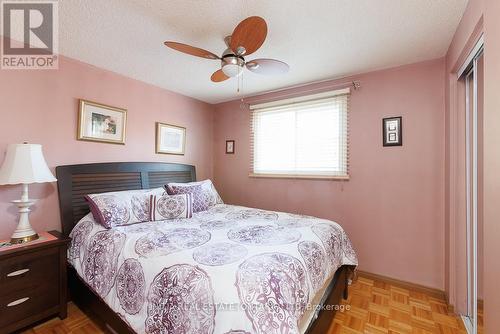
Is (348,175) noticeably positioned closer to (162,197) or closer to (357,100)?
(357,100)

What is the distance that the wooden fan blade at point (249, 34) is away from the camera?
52.5 inches

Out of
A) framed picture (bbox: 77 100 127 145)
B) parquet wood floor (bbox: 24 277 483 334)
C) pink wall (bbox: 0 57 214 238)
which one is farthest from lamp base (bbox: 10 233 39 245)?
framed picture (bbox: 77 100 127 145)

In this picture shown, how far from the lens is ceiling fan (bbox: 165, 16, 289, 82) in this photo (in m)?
1.38

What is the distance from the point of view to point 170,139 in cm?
332

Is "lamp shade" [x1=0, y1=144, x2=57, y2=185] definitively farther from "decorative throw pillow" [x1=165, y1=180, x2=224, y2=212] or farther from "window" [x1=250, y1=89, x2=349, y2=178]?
"window" [x1=250, y1=89, x2=349, y2=178]

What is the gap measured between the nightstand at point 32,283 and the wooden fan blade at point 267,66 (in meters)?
2.17

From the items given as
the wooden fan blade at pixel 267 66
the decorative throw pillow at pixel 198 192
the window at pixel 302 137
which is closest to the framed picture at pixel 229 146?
the window at pixel 302 137

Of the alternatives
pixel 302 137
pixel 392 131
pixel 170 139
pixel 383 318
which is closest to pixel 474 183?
pixel 392 131

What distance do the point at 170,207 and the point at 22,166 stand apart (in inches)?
47.6

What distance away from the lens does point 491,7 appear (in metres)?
1.14

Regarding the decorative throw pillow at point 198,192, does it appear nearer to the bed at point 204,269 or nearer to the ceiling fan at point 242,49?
the bed at point 204,269

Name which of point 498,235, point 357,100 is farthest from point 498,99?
point 357,100

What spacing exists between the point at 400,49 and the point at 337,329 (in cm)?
251

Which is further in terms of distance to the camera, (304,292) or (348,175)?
(348,175)
